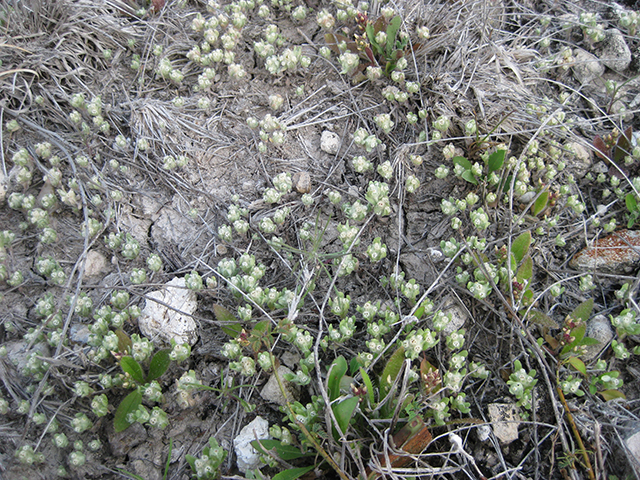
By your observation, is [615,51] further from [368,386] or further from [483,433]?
[368,386]

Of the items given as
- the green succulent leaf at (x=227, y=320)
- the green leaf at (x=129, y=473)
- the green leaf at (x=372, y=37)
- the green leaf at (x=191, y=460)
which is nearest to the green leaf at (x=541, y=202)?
the green leaf at (x=372, y=37)

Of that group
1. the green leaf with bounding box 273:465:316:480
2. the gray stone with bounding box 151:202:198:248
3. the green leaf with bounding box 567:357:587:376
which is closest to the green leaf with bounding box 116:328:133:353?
the gray stone with bounding box 151:202:198:248

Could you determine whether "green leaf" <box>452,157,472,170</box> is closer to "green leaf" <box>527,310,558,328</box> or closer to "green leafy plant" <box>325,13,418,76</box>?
"green leafy plant" <box>325,13,418,76</box>

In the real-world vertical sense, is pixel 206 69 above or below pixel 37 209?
above

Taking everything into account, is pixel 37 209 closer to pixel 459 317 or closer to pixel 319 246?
pixel 319 246

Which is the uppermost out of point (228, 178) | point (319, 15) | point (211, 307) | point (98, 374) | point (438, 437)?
point (319, 15)

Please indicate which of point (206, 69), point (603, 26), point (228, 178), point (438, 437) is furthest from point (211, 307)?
point (603, 26)

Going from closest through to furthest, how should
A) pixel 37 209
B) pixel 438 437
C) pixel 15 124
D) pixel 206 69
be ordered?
pixel 438 437, pixel 37 209, pixel 15 124, pixel 206 69
